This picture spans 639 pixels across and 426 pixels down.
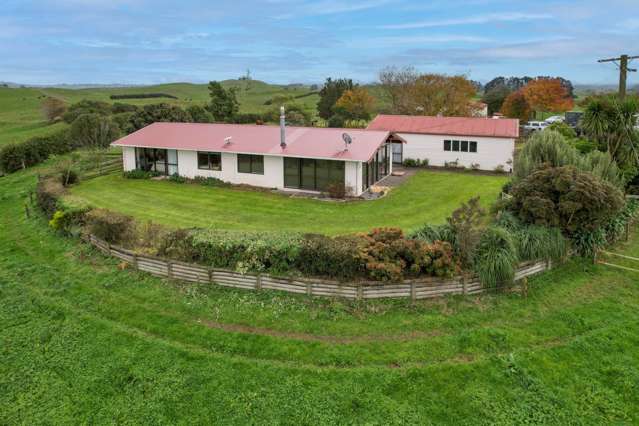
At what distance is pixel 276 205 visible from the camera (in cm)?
2281

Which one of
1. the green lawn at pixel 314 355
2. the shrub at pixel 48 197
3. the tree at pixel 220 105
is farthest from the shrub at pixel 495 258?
the tree at pixel 220 105

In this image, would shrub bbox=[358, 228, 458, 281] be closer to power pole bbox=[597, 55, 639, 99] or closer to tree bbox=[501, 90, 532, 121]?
power pole bbox=[597, 55, 639, 99]

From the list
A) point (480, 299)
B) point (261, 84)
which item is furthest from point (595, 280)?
point (261, 84)

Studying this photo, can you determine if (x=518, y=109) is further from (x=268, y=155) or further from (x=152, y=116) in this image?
(x=268, y=155)

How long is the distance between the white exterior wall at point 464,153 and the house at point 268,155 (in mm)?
4129

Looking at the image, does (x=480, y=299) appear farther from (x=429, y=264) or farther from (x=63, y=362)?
(x=63, y=362)

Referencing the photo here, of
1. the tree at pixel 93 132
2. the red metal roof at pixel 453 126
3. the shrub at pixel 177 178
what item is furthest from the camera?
the tree at pixel 93 132

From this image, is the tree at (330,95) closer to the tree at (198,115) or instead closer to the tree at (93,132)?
the tree at (198,115)

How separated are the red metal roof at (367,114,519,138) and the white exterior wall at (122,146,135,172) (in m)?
15.5

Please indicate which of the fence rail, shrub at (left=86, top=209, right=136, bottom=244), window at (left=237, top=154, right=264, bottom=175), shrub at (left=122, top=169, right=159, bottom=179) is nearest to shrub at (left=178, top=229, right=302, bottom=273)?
the fence rail

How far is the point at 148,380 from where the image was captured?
1013cm

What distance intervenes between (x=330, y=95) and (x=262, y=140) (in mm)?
39204

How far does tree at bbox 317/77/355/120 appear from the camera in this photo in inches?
2514

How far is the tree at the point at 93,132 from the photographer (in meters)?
34.5
